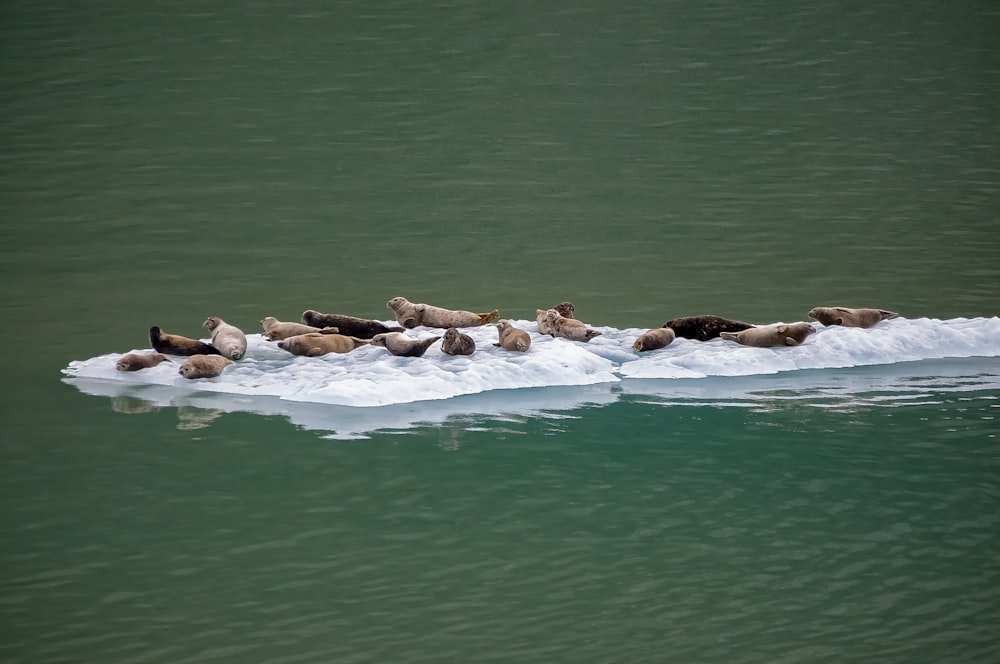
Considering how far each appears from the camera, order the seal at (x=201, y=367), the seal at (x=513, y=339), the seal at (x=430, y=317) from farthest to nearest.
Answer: the seal at (x=430, y=317)
the seal at (x=513, y=339)
the seal at (x=201, y=367)

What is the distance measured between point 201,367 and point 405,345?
6.15 ft

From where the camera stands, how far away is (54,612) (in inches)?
342

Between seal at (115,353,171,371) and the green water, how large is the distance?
57 centimetres

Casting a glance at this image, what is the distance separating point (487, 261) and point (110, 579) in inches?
453

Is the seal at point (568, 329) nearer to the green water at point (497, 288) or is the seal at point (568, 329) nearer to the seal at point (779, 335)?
the seal at point (779, 335)

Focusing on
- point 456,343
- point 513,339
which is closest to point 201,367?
point 456,343

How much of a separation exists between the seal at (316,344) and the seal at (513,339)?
4.84 ft

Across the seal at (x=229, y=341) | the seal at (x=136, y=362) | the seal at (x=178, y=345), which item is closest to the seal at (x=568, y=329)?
the seal at (x=229, y=341)

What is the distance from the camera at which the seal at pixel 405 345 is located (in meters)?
13.8

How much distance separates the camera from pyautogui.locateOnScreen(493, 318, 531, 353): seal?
13.9m

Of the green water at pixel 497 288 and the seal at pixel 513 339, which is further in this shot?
the seal at pixel 513 339

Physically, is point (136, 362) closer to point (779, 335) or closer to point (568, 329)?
point (568, 329)

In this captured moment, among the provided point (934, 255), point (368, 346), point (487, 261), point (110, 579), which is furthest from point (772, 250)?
point (110, 579)

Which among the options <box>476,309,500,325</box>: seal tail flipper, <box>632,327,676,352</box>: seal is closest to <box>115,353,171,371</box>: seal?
<box>476,309,500,325</box>: seal tail flipper
